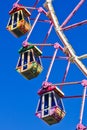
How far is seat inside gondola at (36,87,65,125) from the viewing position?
22119 millimetres

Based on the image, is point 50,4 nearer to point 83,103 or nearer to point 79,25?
point 79,25

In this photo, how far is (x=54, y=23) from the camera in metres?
24.3

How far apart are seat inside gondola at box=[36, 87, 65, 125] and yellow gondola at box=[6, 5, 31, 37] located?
5101 millimetres

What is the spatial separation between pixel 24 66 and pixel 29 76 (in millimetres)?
593

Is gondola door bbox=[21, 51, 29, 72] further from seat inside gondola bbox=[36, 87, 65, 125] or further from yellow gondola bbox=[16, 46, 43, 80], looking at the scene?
seat inside gondola bbox=[36, 87, 65, 125]

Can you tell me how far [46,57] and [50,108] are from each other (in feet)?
9.81

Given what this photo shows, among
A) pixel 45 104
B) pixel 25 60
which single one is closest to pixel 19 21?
pixel 25 60

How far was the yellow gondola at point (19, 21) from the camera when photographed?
88.9 ft

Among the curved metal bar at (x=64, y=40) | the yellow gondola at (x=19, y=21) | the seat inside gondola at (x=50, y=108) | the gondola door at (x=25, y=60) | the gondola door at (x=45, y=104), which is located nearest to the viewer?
the curved metal bar at (x=64, y=40)

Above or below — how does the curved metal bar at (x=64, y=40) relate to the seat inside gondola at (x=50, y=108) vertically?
above

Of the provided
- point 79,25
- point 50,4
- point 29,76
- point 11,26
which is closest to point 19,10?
point 11,26

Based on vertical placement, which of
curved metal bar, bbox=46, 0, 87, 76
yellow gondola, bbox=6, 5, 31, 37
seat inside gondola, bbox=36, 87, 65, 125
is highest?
yellow gondola, bbox=6, 5, 31, 37

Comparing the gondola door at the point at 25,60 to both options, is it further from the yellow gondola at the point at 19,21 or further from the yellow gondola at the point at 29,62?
the yellow gondola at the point at 19,21

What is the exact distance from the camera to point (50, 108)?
22328mm
